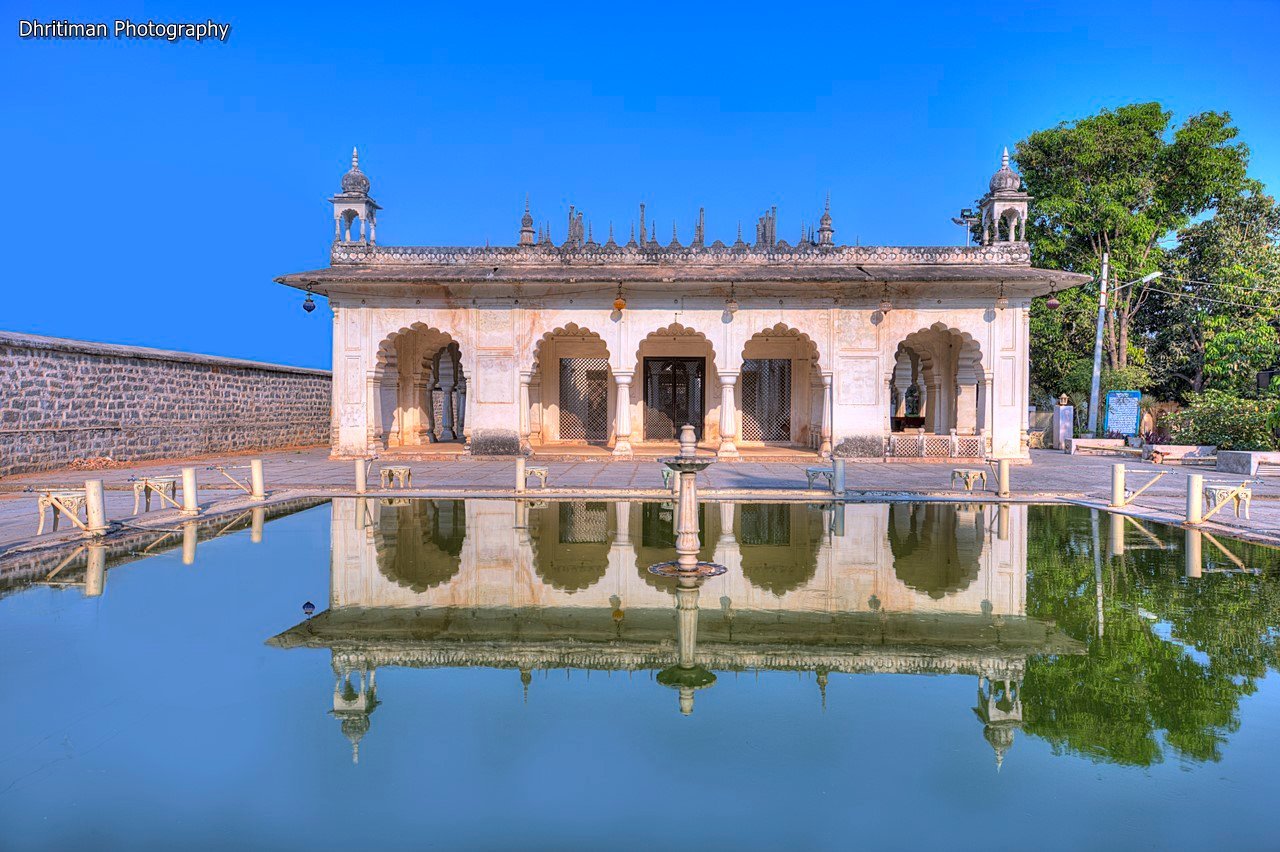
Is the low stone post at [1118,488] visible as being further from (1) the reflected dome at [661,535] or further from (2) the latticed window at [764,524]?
(1) the reflected dome at [661,535]

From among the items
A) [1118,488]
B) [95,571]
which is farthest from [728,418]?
[95,571]

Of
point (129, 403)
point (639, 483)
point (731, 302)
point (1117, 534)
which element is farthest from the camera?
point (731, 302)

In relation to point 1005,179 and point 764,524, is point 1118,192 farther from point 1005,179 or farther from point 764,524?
point 764,524

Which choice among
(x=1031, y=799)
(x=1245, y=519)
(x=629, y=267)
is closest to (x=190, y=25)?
(x=629, y=267)

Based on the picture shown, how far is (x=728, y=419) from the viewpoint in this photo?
62.4 ft

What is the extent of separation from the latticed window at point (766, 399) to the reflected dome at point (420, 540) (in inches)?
470

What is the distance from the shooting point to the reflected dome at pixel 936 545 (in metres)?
6.49

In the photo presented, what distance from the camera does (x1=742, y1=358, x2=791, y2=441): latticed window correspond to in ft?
70.6

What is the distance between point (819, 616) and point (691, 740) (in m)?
2.11

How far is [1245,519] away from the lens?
9.59m

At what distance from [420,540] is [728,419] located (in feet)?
38.4

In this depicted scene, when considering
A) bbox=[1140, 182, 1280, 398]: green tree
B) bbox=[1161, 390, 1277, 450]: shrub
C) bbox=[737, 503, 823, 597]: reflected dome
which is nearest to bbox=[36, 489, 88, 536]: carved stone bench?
bbox=[737, 503, 823, 597]: reflected dome

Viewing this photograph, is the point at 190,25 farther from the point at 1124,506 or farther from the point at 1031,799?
the point at 1124,506

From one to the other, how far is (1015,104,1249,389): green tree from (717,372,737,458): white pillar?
14.3m
